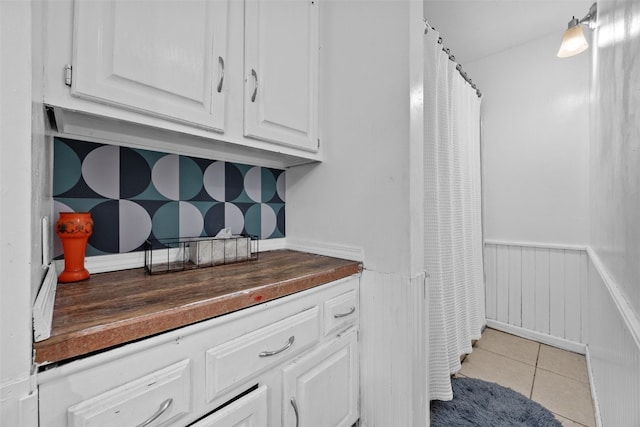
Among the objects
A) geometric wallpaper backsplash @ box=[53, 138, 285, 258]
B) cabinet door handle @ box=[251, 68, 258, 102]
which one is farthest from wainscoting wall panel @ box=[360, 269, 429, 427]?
cabinet door handle @ box=[251, 68, 258, 102]

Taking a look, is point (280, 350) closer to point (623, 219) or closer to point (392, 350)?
point (392, 350)

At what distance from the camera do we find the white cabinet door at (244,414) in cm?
66

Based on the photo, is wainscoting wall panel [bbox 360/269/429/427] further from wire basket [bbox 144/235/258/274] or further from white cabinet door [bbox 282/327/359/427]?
wire basket [bbox 144/235/258/274]

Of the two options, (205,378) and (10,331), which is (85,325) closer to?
(10,331)

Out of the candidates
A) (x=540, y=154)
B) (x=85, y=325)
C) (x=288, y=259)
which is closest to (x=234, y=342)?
(x=85, y=325)

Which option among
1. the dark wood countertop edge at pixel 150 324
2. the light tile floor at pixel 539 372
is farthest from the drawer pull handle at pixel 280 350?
the light tile floor at pixel 539 372

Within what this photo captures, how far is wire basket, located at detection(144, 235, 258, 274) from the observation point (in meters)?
1.01

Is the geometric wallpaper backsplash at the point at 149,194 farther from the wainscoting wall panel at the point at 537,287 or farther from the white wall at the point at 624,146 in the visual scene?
the wainscoting wall panel at the point at 537,287

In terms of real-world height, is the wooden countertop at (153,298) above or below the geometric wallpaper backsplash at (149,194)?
below

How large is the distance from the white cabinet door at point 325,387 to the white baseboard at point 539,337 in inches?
72.7

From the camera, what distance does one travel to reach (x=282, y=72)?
1.14 meters

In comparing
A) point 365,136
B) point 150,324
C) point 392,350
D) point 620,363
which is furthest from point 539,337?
point 150,324

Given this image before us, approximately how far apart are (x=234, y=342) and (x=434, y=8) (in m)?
2.39

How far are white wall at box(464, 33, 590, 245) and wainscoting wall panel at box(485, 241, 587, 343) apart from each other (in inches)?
4.5
